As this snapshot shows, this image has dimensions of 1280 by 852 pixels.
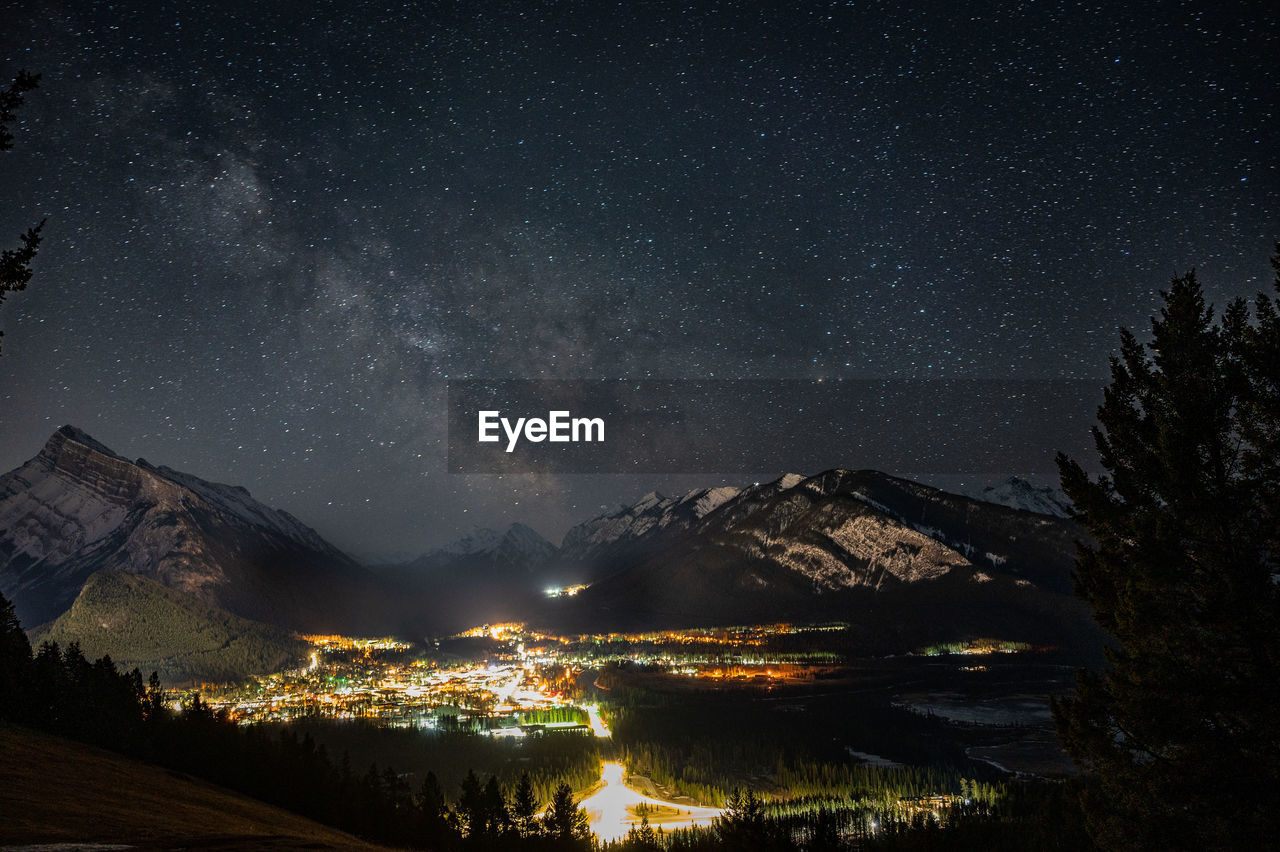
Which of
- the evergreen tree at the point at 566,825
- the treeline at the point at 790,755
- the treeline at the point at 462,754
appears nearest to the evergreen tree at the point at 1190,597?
the evergreen tree at the point at 566,825

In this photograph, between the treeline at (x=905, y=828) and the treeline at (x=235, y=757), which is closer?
the treeline at (x=235, y=757)

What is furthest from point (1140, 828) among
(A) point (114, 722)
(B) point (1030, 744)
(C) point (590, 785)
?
(B) point (1030, 744)

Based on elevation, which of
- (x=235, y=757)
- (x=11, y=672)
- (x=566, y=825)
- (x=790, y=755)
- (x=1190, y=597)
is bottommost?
(x=790, y=755)

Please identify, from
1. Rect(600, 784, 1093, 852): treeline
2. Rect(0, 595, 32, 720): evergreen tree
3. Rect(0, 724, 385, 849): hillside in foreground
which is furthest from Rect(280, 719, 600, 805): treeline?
Rect(0, 724, 385, 849): hillside in foreground

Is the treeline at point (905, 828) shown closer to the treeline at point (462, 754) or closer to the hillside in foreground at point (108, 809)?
the treeline at point (462, 754)

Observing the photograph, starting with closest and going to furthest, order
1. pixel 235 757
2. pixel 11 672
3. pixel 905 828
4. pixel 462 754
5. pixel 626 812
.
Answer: pixel 11 672, pixel 235 757, pixel 905 828, pixel 626 812, pixel 462 754

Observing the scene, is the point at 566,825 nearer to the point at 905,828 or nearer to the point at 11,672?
the point at 905,828

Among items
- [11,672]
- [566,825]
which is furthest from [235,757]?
[566,825]
